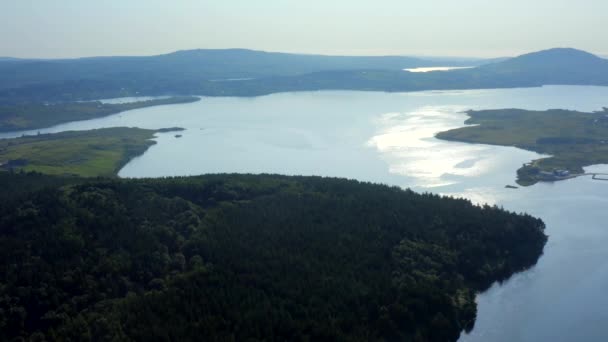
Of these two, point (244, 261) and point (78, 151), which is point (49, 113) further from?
point (244, 261)

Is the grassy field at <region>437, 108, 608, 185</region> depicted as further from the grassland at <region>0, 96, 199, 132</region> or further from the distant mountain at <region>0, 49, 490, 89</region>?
the distant mountain at <region>0, 49, 490, 89</region>

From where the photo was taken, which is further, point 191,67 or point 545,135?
point 191,67

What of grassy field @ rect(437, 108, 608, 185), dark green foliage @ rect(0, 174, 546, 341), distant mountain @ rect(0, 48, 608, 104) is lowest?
dark green foliage @ rect(0, 174, 546, 341)

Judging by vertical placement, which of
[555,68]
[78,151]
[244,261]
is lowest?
[244,261]

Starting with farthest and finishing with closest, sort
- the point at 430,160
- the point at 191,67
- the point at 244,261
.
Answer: the point at 191,67, the point at 430,160, the point at 244,261

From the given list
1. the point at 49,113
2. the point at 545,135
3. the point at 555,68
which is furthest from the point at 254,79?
the point at 545,135

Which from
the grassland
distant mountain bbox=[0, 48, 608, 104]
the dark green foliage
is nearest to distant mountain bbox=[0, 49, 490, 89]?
distant mountain bbox=[0, 48, 608, 104]

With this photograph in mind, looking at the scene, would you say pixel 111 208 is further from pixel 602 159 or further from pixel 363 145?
pixel 602 159

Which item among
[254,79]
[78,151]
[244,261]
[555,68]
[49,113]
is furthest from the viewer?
[254,79]
